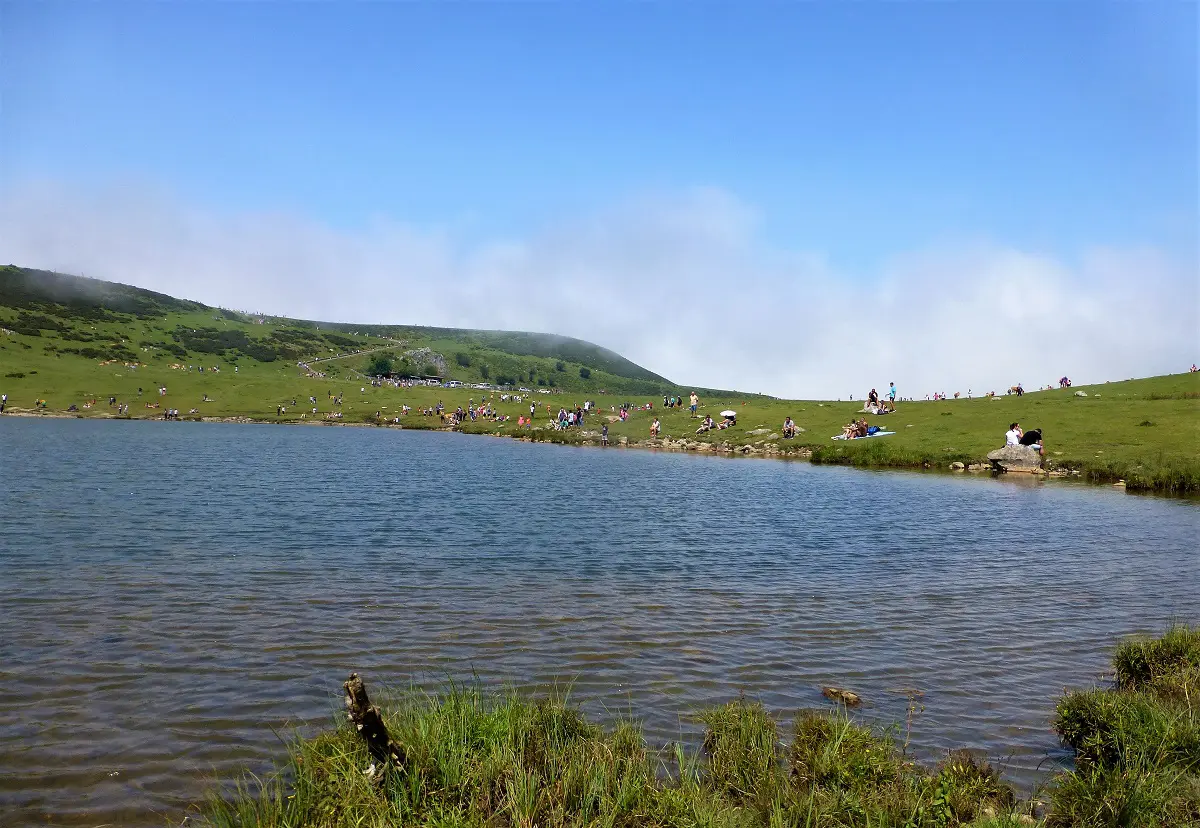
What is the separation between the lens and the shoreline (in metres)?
51.4

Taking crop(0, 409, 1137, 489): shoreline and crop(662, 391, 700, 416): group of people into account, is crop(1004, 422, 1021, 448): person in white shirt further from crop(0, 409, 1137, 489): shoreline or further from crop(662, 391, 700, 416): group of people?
crop(662, 391, 700, 416): group of people

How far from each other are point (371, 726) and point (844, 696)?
310 inches

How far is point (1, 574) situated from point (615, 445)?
6953cm

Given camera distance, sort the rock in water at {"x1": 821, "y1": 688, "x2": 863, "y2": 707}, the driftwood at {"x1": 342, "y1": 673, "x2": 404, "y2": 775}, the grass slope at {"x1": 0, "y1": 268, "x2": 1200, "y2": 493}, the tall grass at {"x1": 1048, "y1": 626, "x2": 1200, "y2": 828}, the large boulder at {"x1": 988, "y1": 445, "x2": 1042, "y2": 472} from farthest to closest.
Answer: the large boulder at {"x1": 988, "y1": 445, "x2": 1042, "y2": 472}, the grass slope at {"x1": 0, "y1": 268, "x2": 1200, "y2": 493}, the rock in water at {"x1": 821, "y1": 688, "x2": 863, "y2": 707}, the tall grass at {"x1": 1048, "y1": 626, "x2": 1200, "y2": 828}, the driftwood at {"x1": 342, "y1": 673, "x2": 404, "y2": 775}

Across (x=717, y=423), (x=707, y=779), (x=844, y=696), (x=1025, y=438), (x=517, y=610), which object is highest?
(x=1025, y=438)

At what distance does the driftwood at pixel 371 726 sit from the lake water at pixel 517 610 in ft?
8.92

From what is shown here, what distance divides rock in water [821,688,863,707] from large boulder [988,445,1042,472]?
4801cm

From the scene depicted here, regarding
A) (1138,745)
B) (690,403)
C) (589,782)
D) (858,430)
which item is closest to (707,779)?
(589,782)

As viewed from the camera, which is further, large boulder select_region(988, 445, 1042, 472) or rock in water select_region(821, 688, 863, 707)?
large boulder select_region(988, 445, 1042, 472)

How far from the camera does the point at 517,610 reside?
1709 centimetres

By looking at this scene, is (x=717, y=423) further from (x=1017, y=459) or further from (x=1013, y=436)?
(x=1017, y=459)

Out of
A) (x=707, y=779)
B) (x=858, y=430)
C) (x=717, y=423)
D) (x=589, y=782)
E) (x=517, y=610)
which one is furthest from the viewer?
(x=717, y=423)

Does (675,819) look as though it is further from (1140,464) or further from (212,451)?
(212,451)

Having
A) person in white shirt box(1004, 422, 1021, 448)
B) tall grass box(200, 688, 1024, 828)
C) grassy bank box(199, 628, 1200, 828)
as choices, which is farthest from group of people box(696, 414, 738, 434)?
tall grass box(200, 688, 1024, 828)
